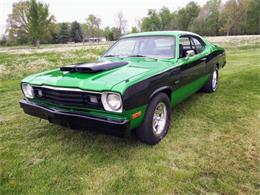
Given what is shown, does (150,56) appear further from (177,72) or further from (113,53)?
(113,53)

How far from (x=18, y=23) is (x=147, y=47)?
165 ft

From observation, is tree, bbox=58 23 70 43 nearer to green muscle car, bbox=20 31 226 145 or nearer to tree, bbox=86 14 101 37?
tree, bbox=86 14 101 37

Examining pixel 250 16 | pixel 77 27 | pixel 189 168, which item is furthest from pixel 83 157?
pixel 77 27

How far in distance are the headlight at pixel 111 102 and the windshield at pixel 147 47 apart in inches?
56.0

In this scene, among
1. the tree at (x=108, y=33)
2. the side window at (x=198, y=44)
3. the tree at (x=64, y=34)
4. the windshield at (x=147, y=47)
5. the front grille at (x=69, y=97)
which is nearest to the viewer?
the front grille at (x=69, y=97)

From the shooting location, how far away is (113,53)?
13.1 feet

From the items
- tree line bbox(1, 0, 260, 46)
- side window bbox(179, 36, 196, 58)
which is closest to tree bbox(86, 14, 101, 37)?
tree line bbox(1, 0, 260, 46)

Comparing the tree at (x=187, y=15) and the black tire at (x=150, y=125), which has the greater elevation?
the tree at (x=187, y=15)

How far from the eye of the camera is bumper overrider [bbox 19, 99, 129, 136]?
7.68 ft

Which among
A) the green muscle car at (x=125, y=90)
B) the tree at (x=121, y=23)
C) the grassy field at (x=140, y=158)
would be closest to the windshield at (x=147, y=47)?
the green muscle car at (x=125, y=90)

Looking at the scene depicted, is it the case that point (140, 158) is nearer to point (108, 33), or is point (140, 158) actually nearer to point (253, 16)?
point (253, 16)

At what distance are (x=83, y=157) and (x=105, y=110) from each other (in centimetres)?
77

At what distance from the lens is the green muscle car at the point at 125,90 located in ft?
7.78

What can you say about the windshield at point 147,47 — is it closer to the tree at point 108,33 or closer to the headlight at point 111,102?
the headlight at point 111,102
